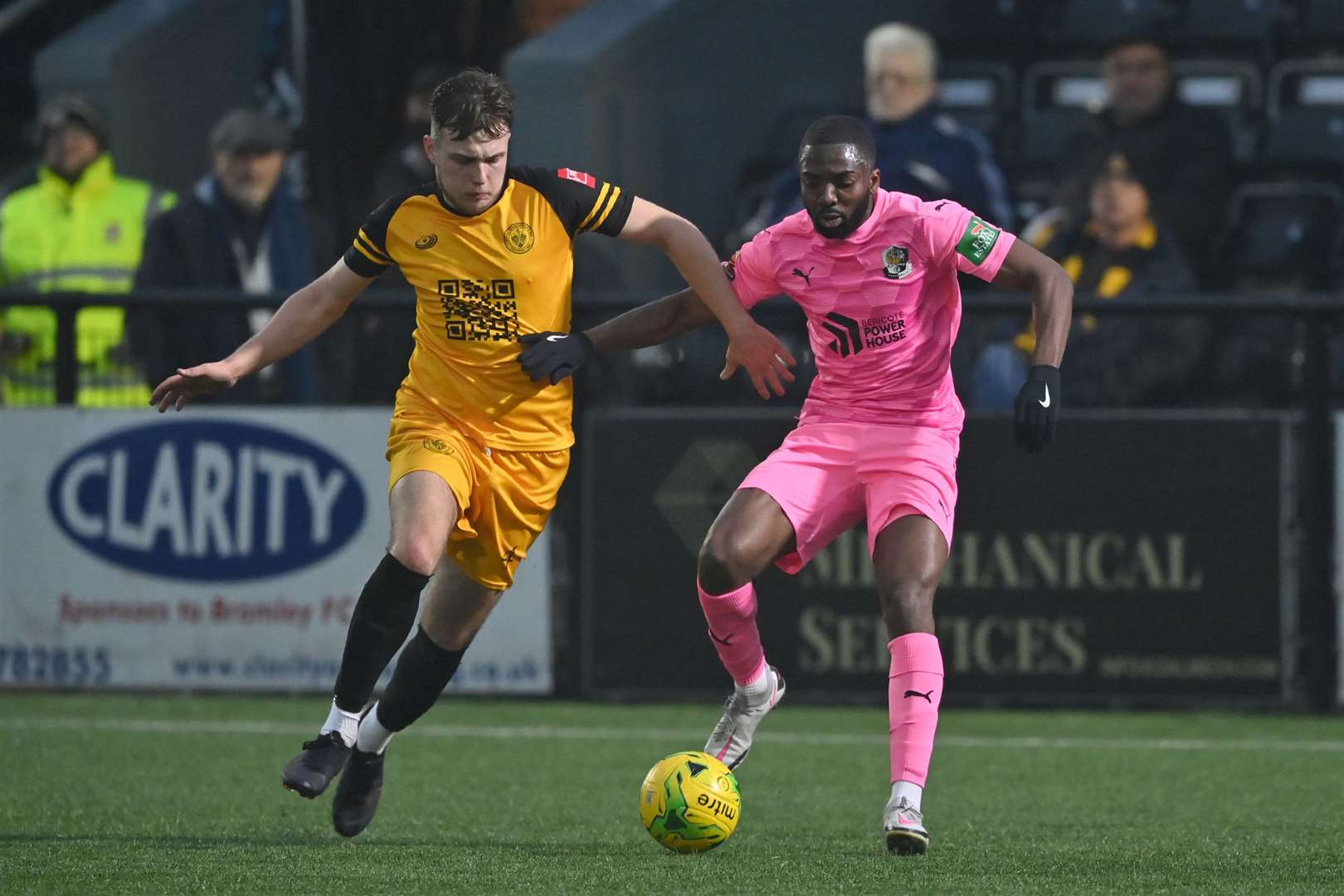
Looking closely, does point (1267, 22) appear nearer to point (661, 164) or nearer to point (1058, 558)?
point (661, 164)

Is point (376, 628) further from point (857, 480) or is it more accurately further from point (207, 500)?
point (207, 500)

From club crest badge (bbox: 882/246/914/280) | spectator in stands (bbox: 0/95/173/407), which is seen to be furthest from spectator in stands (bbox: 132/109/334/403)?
club crest badge (bbox: 882/246/914/280)

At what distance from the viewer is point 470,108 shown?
6.01 m

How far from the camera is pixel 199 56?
13.9 m

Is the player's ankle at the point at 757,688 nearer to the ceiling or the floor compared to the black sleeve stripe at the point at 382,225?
nearer to the floor

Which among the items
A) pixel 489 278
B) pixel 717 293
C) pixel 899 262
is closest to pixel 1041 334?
pixel 899 262

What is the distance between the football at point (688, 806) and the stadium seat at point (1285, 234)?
19.7ft

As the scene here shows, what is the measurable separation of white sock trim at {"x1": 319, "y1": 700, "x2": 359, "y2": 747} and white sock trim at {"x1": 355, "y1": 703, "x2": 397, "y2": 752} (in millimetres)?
300

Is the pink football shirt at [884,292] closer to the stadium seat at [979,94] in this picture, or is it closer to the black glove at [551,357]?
the black glove at [551,357]

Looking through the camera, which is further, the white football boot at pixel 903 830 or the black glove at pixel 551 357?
the black glove at pixel 551 357

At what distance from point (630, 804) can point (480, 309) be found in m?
1.76

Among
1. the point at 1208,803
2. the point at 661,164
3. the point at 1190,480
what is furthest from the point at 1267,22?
the point at 1208,803

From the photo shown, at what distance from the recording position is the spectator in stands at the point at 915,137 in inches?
407

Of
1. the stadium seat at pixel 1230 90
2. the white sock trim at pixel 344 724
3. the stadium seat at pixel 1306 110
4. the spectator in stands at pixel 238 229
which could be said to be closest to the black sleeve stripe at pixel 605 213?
the white sock trim at pixel 344 724
